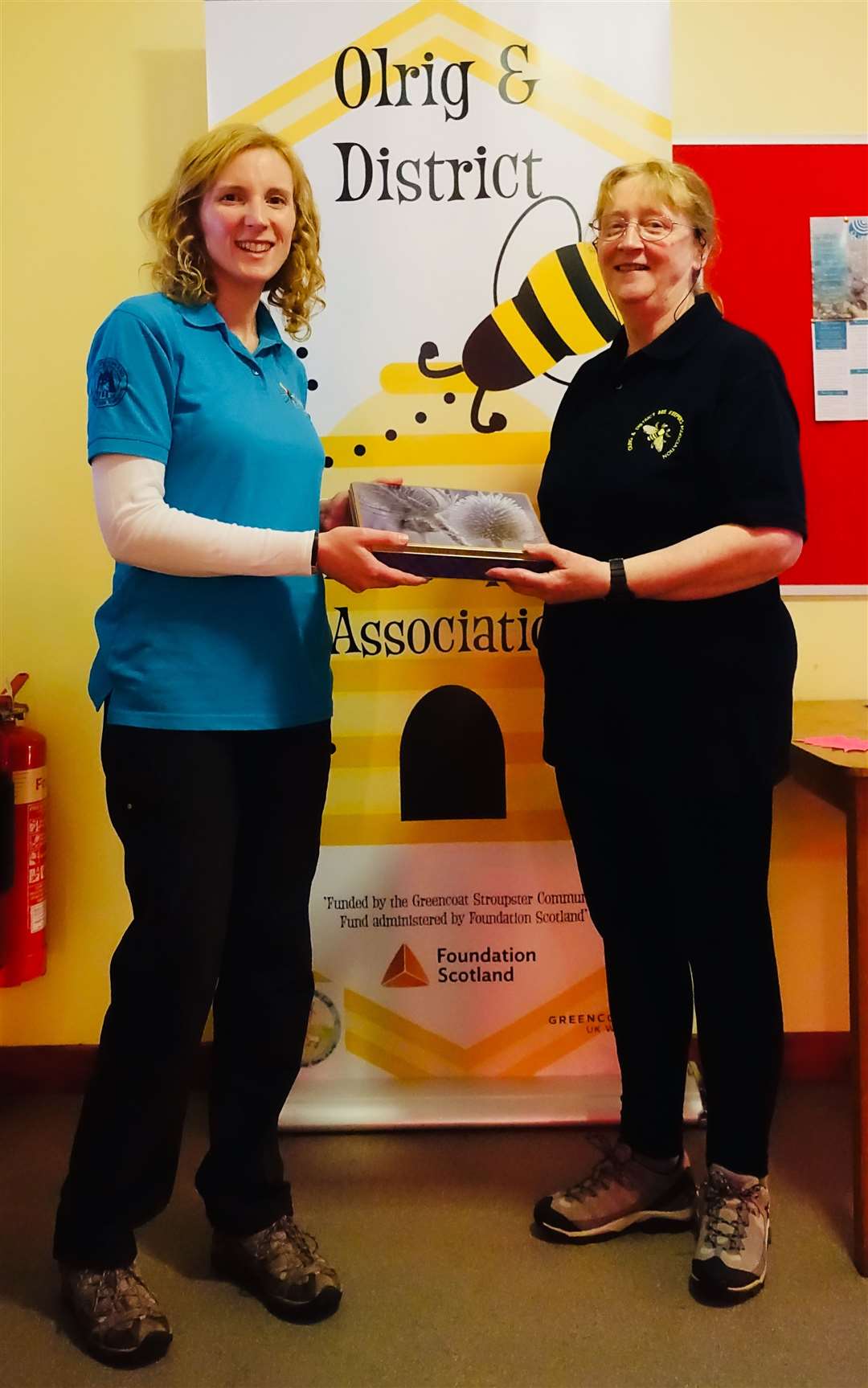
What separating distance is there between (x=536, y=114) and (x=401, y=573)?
1.10 meters

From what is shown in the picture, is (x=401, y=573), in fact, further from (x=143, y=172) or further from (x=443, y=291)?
(x=143, y=172)

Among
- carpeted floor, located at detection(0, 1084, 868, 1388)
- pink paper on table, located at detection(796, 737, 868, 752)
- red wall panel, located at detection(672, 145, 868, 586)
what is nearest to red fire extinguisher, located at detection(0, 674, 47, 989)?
carpeted floor, located at detection(0, 1084, 868, 1388)

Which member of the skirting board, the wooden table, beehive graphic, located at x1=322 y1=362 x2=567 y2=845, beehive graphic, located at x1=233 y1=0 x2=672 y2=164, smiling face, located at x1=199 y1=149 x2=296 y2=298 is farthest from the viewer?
the skirting board

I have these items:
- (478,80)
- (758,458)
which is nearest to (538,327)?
(478,80)

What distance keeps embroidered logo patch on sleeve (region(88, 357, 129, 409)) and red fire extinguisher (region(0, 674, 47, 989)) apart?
0.87 metres

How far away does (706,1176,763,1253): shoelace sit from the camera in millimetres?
1464

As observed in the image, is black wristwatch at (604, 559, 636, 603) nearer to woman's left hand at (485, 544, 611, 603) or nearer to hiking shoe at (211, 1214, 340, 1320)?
woman's left hand at (485, 544, 611, 603)

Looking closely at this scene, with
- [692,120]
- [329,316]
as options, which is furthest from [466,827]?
[692,120]

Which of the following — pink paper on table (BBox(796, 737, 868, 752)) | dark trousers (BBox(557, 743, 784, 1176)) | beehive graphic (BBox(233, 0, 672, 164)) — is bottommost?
dark trousers (BBox(557, 743, 784, 1176))

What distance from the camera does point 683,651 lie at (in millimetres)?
1415

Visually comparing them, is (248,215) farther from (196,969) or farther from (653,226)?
(196,969)

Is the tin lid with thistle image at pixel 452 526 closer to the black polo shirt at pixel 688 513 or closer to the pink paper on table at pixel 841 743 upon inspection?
the black polo shirt at pixel 688 513

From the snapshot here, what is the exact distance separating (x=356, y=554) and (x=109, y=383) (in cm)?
39

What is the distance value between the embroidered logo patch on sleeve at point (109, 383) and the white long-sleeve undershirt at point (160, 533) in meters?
0.07
